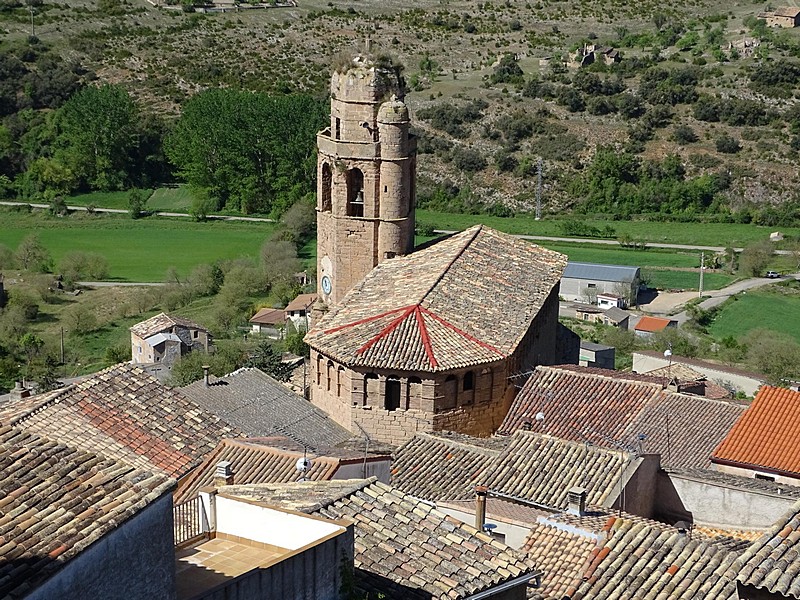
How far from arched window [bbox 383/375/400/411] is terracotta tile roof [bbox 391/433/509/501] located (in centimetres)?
126

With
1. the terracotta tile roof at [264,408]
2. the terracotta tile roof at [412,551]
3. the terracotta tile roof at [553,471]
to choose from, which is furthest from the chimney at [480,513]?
the terracotta tile roof at [264,408]

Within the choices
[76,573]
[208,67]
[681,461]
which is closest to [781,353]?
[681,461]

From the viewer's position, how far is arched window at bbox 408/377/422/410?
90.8ft

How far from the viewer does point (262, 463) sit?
19531mm

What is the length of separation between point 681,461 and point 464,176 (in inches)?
2349

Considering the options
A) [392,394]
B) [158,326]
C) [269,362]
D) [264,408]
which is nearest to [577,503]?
[392,394]

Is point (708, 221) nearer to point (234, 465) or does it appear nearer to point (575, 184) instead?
point (575, 184)

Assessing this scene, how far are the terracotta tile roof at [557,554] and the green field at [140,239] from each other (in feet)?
163

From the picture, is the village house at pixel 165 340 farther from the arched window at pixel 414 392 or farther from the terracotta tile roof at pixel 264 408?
the arched window at pixel 414 392

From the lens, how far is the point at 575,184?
82625 mm

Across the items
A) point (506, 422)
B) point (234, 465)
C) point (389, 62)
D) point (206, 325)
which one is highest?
point (389, 62)

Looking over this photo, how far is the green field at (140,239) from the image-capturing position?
6762cm

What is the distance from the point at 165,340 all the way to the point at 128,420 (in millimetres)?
28528

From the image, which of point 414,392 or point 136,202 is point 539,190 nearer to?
point 136,202
